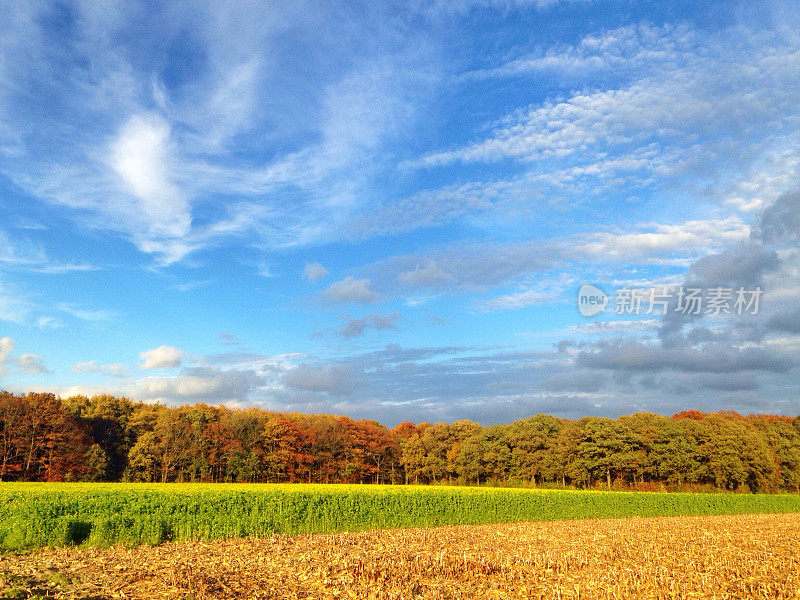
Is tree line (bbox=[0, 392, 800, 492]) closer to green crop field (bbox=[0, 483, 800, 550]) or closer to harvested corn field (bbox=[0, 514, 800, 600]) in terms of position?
green crop field (bbox=[0, 483, 800, 550])

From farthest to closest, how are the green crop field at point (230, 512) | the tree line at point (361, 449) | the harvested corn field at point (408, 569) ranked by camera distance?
the tree line at point (361, 449) → the green crop field at point (230, 512) → the harvested corn field at point (408, 569)

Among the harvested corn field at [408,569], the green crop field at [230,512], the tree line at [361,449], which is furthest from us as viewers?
the tree line at [361,449]

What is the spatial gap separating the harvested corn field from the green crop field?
3.99 ft

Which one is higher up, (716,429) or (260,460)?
(716,429)

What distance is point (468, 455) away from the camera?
7500cm

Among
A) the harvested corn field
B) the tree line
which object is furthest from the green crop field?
the tree line

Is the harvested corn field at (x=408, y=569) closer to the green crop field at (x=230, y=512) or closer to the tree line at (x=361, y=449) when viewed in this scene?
the green crop field at (x=230, y=512)

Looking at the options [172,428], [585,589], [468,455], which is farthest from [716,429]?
[172,428]

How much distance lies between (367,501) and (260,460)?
159 ft

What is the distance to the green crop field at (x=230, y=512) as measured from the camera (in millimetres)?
18109

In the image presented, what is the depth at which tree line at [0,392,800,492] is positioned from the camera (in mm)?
59688

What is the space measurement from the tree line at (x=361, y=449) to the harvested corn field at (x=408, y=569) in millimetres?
47616

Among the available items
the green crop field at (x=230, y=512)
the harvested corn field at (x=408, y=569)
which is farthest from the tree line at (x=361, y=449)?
the harvested corn field at (x=408, y=569)

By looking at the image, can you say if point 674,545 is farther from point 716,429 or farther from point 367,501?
point 716,429
